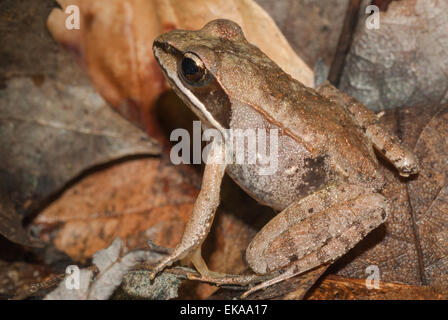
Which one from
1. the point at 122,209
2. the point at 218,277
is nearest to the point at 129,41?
the point at 122,209

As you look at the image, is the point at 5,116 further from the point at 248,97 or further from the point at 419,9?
the point at 419,9

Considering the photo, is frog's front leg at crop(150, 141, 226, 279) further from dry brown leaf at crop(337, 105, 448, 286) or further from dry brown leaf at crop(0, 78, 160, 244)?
dry brown leaf at crop(337, 105, 448, 286)

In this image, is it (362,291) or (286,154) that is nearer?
(362,291)

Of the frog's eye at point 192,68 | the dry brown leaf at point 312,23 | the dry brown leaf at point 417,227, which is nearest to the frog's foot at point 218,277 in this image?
the dry brown leaf at point 417,227

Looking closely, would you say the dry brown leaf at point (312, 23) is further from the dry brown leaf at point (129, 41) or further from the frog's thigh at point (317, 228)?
the frog's thigh at point (317, 228)

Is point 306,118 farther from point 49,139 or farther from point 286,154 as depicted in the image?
point 49,139

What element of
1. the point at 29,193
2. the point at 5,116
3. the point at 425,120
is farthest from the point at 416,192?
the point at 5,116
